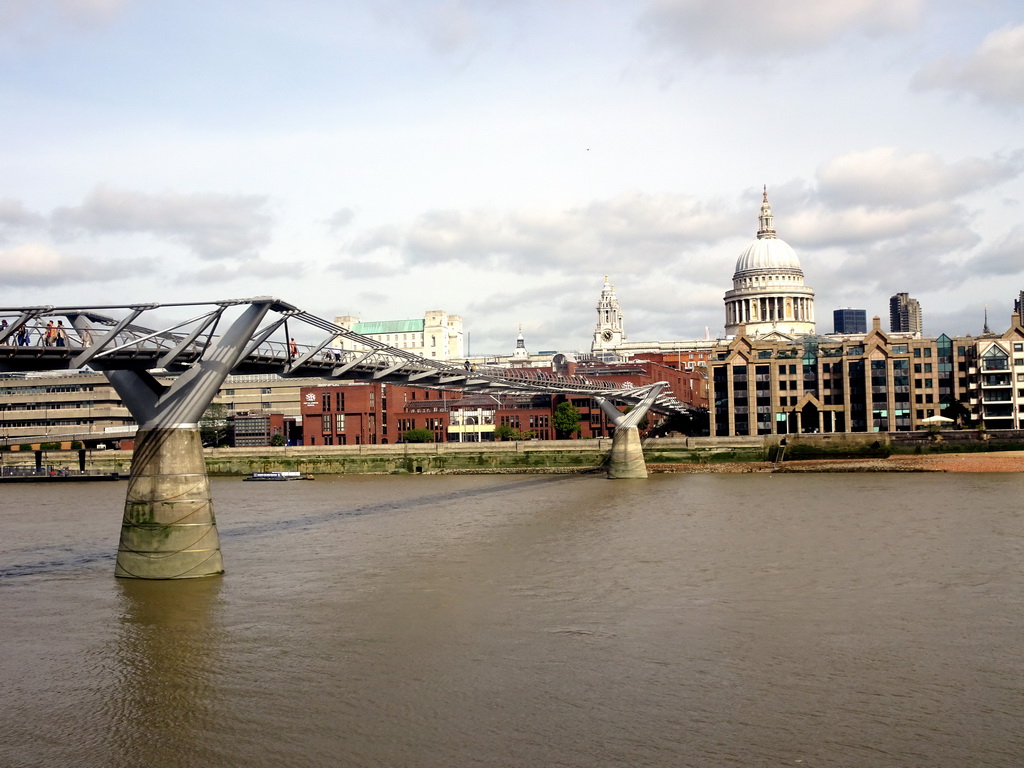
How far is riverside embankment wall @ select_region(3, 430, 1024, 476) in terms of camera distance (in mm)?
74875

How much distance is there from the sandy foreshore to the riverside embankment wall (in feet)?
5.03

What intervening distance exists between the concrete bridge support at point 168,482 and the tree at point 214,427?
79802 millimetres

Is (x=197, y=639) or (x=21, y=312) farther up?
(x=21, y=312)

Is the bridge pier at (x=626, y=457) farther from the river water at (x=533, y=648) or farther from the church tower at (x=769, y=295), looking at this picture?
the church tower at (x=769, y=295)

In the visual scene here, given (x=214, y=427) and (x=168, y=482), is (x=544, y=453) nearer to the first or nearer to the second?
(x=214, y=427)

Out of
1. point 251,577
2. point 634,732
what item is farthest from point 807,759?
point 251,577

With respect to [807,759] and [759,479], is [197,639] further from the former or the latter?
[759,479]

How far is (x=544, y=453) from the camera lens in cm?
8275

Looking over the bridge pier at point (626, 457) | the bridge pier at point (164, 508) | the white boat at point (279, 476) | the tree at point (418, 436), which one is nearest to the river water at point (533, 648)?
the bridge pier at point (164, 508)

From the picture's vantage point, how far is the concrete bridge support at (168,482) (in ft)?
93.1

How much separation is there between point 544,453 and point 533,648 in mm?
61956

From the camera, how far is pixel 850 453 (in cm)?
7506

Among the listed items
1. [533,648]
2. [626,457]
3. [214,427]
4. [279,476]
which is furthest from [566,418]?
[533,648]

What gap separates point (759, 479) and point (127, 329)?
44.4m
